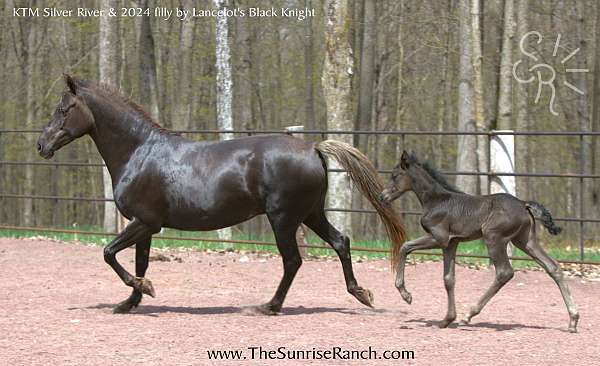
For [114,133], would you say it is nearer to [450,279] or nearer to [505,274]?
[450,279]

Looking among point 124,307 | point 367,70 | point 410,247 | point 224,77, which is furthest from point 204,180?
point 367,70

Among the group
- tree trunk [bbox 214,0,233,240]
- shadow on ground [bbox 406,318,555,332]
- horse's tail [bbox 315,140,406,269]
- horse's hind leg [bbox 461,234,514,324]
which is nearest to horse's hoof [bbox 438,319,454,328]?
shadow on ground [bbox 406,318,555,332]

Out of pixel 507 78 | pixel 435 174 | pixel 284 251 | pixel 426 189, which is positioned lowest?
pixel 284 251

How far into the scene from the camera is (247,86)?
866 inches

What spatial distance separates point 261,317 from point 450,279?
1697mm

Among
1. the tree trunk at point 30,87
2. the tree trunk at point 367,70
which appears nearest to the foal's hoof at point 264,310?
the tree trunk at point 367,70

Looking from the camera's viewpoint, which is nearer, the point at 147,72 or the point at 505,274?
the point at 505,274

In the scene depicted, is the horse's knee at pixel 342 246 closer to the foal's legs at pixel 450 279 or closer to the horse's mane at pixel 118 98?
the foal's legs at pixel 450 279

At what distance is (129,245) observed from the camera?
8.21m

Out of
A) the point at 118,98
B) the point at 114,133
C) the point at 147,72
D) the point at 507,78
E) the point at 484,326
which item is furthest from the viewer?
the point at 147,72

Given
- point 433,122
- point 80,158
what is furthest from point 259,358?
point 80,158

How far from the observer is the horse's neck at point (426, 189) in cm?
762

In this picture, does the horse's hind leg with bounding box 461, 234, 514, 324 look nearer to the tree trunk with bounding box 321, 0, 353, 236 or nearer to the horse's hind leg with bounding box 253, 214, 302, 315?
the horse's hind leg with bounding box 253, 214, 302, 315

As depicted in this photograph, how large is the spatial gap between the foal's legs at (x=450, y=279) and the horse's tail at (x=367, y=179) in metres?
0.68
